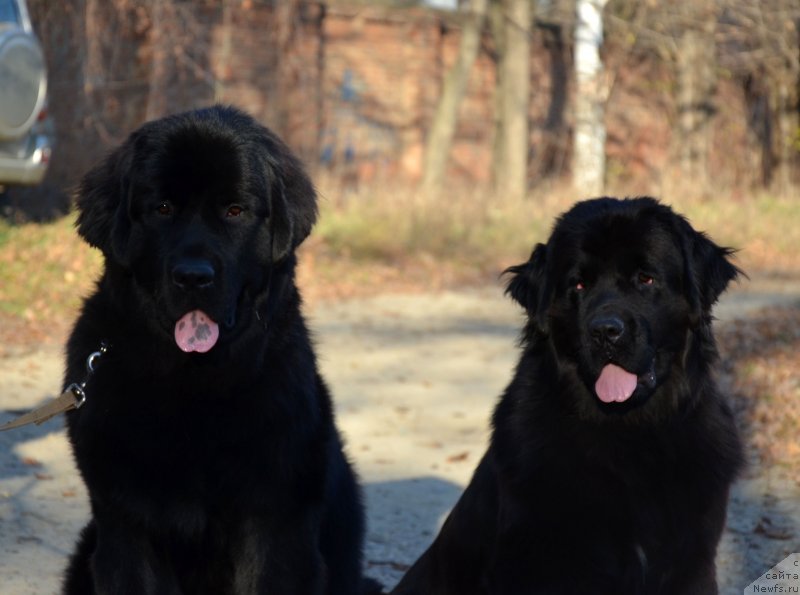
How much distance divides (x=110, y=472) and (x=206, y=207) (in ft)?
3.00

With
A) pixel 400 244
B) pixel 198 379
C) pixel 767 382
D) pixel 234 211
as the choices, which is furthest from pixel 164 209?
pixel 400 244

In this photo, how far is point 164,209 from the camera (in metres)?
3.90

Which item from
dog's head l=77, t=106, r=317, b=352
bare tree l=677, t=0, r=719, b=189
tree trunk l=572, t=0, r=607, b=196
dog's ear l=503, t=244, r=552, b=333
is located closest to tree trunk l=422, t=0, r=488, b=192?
tree trunk l=572, t=0, r=607, b=196

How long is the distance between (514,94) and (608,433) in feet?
62.0

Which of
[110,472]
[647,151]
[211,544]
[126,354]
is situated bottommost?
[647,151]

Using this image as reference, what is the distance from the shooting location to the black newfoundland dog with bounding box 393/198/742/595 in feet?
13.0

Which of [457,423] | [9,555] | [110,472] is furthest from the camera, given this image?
[457,423]

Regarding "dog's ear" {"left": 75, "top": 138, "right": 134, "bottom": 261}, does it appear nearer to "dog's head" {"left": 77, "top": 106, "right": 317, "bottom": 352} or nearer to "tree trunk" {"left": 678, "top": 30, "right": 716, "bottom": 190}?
"dog's head" {"left": 77, "top": 106, "right": 317, "bottom": 352}

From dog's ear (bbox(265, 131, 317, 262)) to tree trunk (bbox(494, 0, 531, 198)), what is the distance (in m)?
17.9

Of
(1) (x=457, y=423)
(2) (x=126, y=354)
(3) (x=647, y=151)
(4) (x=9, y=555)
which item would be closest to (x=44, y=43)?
(1) (x=457, y=423)

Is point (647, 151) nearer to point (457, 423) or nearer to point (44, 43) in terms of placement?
point (44, 43)

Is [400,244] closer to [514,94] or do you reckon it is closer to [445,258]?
[445,258]

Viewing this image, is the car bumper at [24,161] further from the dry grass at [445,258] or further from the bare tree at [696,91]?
the bare tree at [696,91]

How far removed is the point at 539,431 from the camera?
414cm
